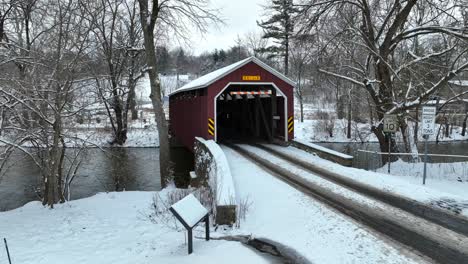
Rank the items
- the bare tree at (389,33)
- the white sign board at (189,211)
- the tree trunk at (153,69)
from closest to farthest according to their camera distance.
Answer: the white sign board at (189,211), the bare tree at (389,33), the tree trunk at (153,69)

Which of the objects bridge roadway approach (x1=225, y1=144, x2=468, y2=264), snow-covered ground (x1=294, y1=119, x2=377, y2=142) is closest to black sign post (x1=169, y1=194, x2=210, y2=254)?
bridge roadway approach (x1=225, y1=144, x2=468, y2=264)

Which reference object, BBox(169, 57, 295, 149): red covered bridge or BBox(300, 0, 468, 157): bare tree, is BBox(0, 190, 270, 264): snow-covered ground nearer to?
BBox(169, 57, 295, 149): red covered bridge

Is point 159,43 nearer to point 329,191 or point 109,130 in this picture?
point 109,130

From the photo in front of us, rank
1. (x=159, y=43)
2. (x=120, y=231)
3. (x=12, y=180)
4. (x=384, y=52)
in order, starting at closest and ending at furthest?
(x=120, y=231) < (x=384, y=52) < (x=12, y=180) < (x=159, y=43)

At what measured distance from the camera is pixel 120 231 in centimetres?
736

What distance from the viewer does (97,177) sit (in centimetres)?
1639

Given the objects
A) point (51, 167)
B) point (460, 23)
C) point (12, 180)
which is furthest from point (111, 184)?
point (460, 23)

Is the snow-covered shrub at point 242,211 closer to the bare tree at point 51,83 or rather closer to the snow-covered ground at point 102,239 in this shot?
the snow-covered ground at point 102,239

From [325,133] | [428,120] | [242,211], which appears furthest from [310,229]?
[325,133]

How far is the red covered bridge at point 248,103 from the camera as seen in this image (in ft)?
50.5

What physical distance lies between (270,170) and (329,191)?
8.25 feet

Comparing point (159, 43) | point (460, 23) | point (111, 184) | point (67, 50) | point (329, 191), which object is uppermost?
point (159, 43)

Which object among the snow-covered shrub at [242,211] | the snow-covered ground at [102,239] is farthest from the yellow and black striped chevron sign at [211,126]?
the snow-covered shrub at [242,211]

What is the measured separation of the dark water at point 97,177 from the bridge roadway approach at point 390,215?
5.86 m
